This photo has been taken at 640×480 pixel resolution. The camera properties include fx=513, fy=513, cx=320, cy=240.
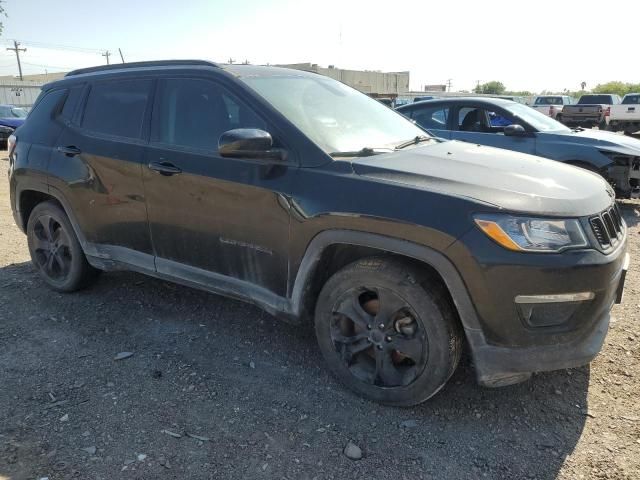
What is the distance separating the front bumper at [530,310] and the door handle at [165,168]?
1977 mm

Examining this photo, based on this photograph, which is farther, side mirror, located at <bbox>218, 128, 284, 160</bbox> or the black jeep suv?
side mirror, located at <bbox>218, 128, 284, 160</bbox>

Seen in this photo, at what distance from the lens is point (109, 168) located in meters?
3.80

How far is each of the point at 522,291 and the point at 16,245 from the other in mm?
5815

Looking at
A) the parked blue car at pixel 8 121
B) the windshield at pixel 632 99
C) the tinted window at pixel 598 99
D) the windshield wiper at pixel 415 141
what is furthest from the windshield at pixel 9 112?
the tinted window at pixel 598 99

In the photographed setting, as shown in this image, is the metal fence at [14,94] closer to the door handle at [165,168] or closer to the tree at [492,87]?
the door handle at [165,168]

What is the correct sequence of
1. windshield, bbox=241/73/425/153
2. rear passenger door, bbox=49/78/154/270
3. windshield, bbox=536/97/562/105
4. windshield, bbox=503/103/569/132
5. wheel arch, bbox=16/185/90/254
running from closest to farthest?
windshield, bbox=241/73/425/153
rear passenger door, bbox=49/78/154/270
wheel arch, bbox=16/185/90/254
windshield, bbox=503/103/569/132
windshield, bbox=536/97/562/105

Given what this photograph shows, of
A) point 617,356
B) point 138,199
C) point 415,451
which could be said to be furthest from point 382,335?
point 138,199

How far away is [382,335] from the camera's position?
2814 mm

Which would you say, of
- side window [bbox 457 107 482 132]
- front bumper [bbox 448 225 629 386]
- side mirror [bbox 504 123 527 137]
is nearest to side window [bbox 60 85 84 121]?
front bumper [bbox 448 225 629 386]

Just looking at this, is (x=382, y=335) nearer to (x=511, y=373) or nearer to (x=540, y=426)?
(x=511, y=373)

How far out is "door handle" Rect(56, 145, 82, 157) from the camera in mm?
4031

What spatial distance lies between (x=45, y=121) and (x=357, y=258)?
10.3ft

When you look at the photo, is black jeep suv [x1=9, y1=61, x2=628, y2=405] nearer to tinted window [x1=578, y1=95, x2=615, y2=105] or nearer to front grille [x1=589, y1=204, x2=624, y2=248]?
front grille [x1=589, y1=204, x2=624, y2=248]

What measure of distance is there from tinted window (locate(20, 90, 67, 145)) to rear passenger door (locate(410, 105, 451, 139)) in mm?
5042
